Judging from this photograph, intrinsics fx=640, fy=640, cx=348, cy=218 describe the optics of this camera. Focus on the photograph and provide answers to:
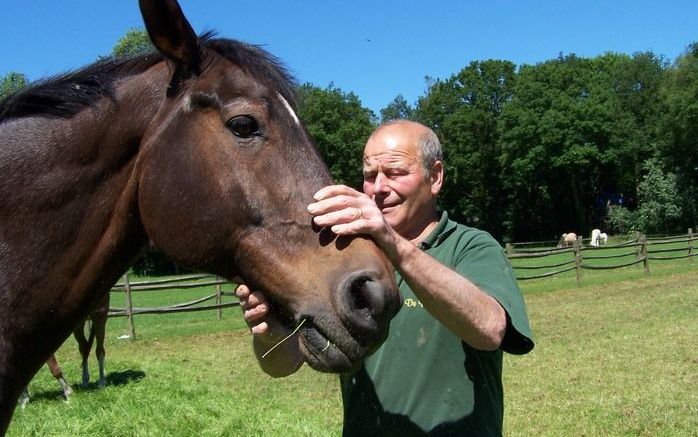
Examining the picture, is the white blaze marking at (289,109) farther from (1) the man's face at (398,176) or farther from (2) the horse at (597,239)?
(2) the horse at (597,239)

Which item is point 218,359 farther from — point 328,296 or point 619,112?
point 619,112

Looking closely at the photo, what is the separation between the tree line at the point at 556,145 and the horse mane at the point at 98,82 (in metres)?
48.0

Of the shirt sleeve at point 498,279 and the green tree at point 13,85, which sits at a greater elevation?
Answer: the green tree at point 13,85

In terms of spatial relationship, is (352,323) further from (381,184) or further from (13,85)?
(13,85)

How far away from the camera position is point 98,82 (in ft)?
7.61

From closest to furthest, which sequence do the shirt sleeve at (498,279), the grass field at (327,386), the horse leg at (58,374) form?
the shirt sleeve at (498,279)
the grass field at (327,386)
the horse leg at (58,374)

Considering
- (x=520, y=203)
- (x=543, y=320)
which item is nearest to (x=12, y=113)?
(x=543, y=320)

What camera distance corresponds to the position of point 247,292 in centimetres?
228

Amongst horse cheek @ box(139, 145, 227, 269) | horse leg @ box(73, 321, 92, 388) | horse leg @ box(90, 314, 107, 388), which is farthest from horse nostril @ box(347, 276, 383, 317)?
horse leg @ box(90, 314, 107, 388)

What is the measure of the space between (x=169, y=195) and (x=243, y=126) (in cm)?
34

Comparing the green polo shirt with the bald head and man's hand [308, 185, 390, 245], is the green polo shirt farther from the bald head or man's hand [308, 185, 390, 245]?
man's hand [308, 185, 390, 245]

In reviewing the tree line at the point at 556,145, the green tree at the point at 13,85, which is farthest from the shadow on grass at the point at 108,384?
the tree line at the point at 556,145

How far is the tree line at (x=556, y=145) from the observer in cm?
5184

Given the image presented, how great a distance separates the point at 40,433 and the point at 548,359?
723 cm
